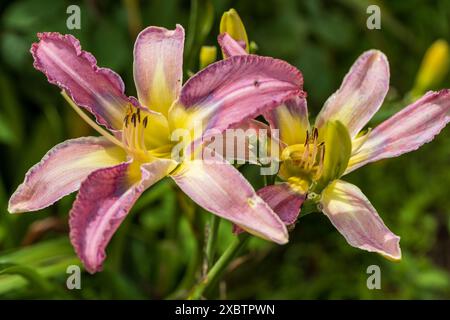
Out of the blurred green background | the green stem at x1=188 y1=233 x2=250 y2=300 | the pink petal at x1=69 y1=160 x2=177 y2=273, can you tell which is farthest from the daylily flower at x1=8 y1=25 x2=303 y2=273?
the blurred green background

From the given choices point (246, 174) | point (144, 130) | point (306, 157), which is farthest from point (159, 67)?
point (246, 174)

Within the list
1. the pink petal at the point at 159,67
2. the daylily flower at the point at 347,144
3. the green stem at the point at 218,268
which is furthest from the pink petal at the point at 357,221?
the pink petal at the point at 159,67

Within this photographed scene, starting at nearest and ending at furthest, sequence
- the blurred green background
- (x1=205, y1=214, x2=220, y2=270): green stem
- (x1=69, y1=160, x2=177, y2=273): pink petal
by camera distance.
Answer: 1. (x1=69, y1=160, x2=177, y2=273): pink petal
2. (x1=205, y1=214, x2=220, y2=270): green stem
3. the blurred green background

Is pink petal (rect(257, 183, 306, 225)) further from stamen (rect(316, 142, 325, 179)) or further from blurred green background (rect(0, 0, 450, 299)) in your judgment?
blurred green background (rect(0, 0, 450, 299))

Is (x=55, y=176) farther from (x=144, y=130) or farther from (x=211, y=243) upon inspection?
(x=211, y=243)
